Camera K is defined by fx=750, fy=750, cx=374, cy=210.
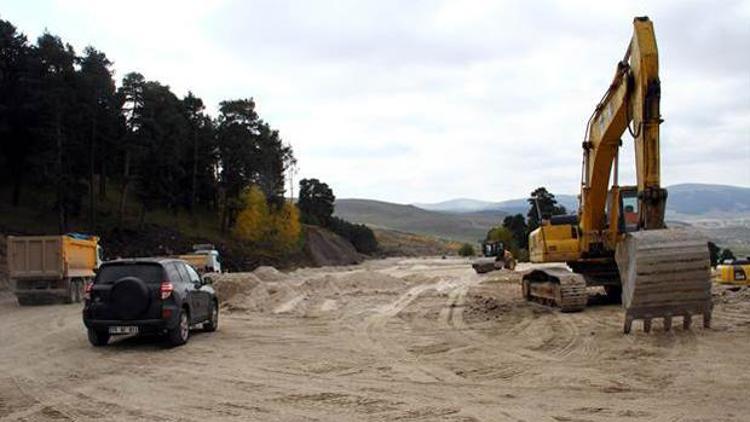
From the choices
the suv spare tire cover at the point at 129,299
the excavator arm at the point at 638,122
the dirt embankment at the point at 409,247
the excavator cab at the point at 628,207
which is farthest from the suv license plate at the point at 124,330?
the dirt embankment at the point at 409,247

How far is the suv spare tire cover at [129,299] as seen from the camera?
1391 cm

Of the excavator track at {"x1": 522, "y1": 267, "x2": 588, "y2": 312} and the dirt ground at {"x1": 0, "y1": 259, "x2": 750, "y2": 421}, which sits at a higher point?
the excavator track at {"x1": 522, "y1": 267, "x2": 588, "y2": 312}

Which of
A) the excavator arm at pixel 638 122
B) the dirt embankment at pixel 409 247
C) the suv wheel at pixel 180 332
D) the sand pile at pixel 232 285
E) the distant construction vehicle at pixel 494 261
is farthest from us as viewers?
the dirt embankment at pixel 409 247

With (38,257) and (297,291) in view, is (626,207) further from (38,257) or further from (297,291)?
(38,257)

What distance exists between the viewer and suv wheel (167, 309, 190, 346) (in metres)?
14.2

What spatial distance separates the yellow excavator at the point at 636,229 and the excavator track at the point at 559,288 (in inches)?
1.0

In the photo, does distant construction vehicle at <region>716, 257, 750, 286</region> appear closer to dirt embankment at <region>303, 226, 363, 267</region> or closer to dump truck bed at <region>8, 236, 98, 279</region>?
dump truck bed at <region>8, 236, 98, 279</region>

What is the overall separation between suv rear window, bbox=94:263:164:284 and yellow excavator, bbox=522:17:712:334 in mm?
8813

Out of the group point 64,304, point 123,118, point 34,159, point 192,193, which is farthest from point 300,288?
point 192,193

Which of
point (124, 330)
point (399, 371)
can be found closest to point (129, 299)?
point (124, 330)

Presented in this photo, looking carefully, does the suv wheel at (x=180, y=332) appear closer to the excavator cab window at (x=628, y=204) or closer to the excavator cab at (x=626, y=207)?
the excavator cab at (x=626, y=207)

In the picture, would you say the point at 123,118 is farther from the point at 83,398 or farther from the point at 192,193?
the point at 83,398

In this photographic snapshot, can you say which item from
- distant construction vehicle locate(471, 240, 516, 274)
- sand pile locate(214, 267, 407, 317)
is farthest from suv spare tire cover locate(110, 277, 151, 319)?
distant construction vehicle locate(471, 240, 516, 274)

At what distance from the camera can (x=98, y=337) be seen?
47.3ft
